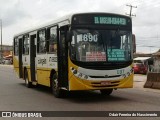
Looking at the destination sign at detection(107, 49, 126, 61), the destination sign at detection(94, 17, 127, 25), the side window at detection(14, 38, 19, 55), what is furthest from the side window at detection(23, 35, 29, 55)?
the destination sign at detection(107, 49, 126, 61)

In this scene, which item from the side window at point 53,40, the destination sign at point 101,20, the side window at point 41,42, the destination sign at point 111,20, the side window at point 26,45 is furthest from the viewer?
the side window at point 26,45

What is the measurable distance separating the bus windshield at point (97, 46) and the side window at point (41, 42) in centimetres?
352

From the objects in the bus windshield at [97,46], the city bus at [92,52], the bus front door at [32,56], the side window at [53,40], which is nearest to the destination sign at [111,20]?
the city bus at [92,52]

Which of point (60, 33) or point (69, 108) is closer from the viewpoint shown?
point (69, 108)

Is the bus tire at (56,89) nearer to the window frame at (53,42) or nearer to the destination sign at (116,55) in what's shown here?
the window frame at (53,42)

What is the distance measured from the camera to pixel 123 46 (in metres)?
14.9

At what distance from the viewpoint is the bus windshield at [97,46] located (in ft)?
47.2

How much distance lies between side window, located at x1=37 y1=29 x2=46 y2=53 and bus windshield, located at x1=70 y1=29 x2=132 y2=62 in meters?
3.52

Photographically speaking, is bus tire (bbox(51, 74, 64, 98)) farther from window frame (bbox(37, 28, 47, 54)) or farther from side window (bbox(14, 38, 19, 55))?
side window (bbox(14, 38, 19, 55))

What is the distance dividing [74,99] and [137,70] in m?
33.9

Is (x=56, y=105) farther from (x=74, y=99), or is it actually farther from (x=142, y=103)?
(x=142, y=103)

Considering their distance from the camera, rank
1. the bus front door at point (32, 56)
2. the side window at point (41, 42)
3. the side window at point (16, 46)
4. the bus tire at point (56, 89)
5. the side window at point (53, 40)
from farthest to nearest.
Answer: the side window at point (16, 46)
the bus front door at point (32, 56)
the side window at point (41, 42)
the side window at point (53, 40)
the bus tire at point (56, 89)

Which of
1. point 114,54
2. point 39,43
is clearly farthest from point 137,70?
point 114,54

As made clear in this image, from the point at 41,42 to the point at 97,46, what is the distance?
14.3 feet
